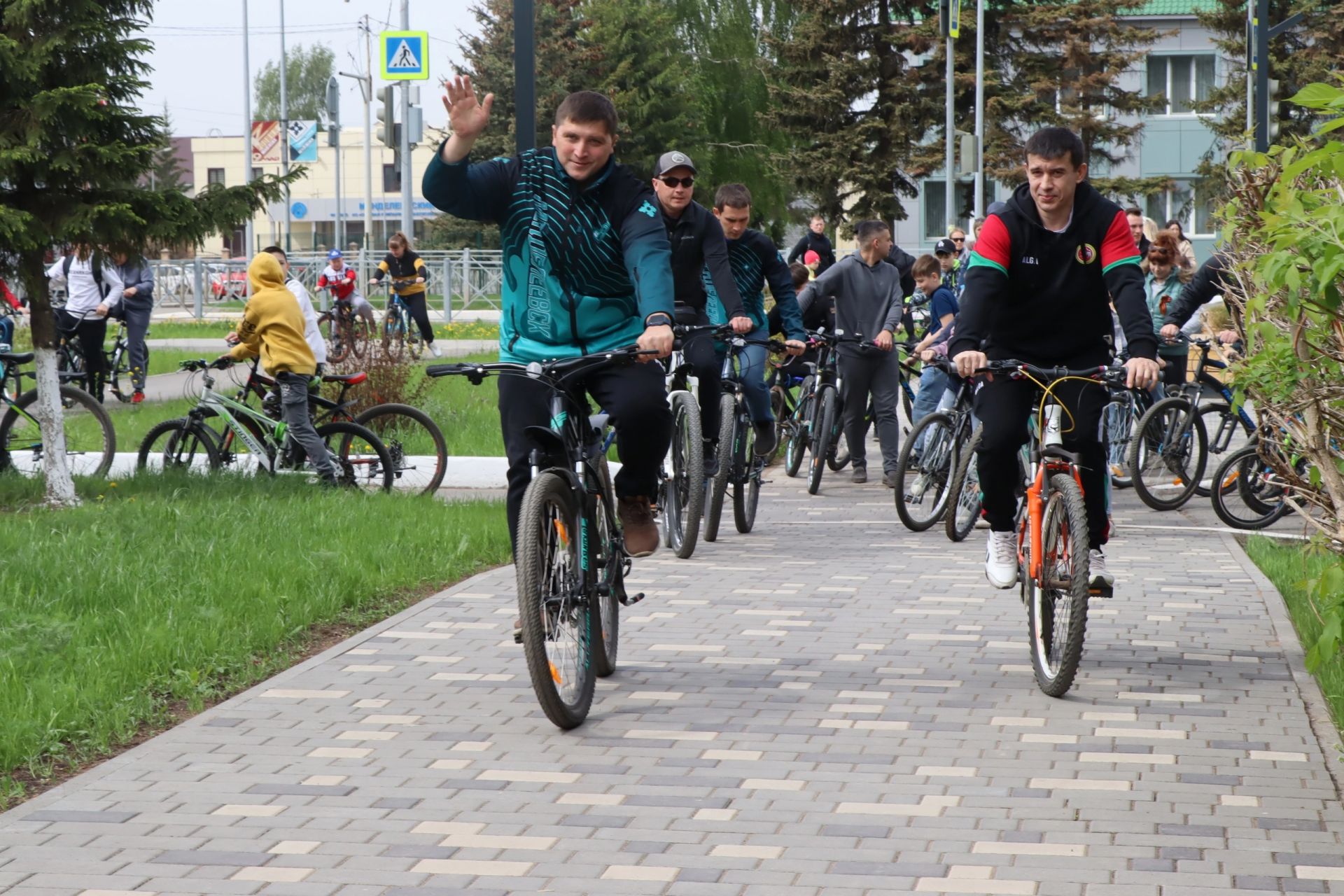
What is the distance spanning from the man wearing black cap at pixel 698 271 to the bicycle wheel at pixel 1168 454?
334 centimetres

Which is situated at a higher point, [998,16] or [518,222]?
[998,16]

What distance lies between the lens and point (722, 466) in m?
10.0

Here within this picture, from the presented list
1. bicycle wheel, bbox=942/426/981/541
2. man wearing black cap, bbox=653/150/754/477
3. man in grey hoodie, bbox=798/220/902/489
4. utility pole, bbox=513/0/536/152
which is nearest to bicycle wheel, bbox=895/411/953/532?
bicycle wheel, bbox=942/426/981/541

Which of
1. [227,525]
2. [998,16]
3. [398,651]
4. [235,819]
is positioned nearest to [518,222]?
[398,651]

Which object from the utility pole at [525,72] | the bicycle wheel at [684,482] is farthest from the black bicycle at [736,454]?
the utility pole at [525,72]

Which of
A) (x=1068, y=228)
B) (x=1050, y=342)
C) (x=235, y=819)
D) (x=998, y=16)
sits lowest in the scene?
(x=235, y=819)

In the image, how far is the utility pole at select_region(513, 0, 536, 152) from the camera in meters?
9.84

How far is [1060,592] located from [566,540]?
5.65 ft

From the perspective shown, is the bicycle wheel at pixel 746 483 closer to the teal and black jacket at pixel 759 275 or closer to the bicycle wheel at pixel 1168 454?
the teal and black jacket at pixel 759 275

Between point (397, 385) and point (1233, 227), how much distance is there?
32.4 ft

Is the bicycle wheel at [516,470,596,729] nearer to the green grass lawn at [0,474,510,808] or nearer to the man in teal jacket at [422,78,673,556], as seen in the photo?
the man in teal jacket at [422,78,673,556]

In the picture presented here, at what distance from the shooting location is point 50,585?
7.70 m

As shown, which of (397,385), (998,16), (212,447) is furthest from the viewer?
(998,16)

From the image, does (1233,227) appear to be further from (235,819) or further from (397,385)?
(397,385)
